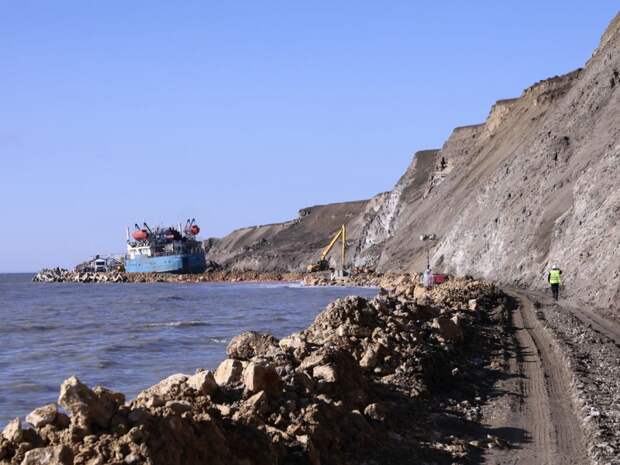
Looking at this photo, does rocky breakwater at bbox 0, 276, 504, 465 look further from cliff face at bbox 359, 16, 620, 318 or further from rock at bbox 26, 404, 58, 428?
cliff face at bbox 359, 16, 620, 318

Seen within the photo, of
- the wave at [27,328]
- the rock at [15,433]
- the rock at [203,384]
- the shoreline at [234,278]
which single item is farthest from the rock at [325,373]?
the shoreline at [234,278]

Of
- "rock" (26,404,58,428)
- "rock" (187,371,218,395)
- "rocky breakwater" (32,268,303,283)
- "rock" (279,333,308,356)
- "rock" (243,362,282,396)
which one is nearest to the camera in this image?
"rock" (26,404,58,428)

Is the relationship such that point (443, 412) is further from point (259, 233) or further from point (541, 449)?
point (259, 233)

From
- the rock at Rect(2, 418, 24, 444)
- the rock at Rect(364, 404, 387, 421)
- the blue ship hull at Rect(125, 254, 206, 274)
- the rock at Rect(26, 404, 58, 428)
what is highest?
the blue ship hull at Rect(125, 254, 206, 274)

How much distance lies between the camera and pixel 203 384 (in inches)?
337

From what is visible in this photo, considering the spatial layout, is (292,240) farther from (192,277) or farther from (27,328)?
(27,328)

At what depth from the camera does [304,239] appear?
156125mm

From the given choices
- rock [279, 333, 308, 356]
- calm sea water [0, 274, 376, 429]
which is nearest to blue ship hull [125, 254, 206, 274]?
calm sea water [0, 274, 376, 429]

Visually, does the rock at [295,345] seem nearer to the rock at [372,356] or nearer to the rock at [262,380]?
the rock at [372,356]

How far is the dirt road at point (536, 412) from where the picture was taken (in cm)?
895

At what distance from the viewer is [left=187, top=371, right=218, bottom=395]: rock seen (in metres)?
8.53

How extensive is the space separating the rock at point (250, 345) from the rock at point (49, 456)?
253 inches

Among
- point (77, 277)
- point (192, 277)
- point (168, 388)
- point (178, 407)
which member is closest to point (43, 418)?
point (178, 407)

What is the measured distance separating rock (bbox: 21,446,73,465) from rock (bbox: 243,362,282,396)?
107 inches
